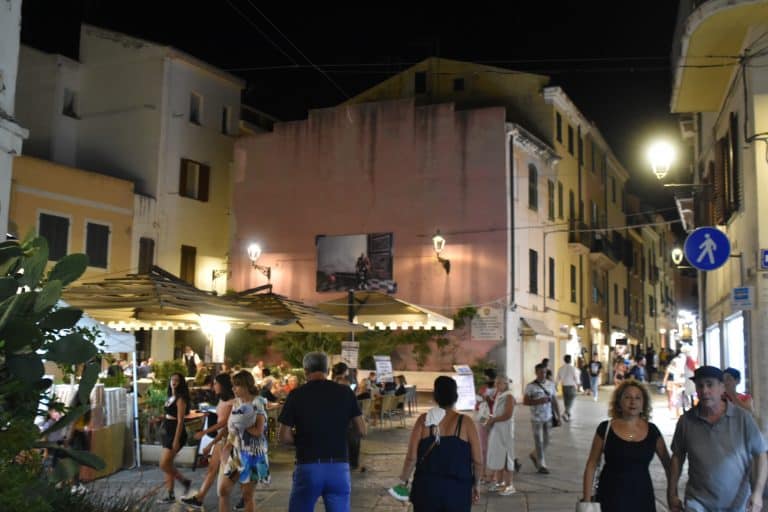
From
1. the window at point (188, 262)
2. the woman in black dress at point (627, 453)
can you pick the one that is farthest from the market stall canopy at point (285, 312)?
the window at point (188, 262)

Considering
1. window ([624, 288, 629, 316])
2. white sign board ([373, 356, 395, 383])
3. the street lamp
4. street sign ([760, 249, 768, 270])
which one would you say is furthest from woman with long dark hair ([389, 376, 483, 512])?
window ([624, 288, 629, 316])

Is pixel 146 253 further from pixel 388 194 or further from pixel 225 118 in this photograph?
pixel 388 194

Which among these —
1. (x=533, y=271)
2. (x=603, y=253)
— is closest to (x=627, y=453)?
(x=533, y=271)

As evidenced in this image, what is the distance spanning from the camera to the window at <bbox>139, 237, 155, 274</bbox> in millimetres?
28141

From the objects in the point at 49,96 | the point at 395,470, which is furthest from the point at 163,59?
the point at 395,470

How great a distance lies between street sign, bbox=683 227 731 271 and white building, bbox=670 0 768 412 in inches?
28.7

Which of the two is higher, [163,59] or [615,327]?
[163,59]

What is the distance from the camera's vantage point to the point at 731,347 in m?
14.9

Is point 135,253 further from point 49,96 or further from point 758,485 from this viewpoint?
point 758,485

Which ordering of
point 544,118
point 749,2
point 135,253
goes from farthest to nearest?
point 544,118
point 135,253
point 749,2

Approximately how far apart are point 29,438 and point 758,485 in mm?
4237

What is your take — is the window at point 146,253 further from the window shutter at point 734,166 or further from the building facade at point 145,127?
the window shutter at point 734,166

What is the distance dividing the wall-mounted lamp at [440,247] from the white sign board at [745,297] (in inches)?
607

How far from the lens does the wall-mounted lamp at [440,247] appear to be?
27453 millimetres
